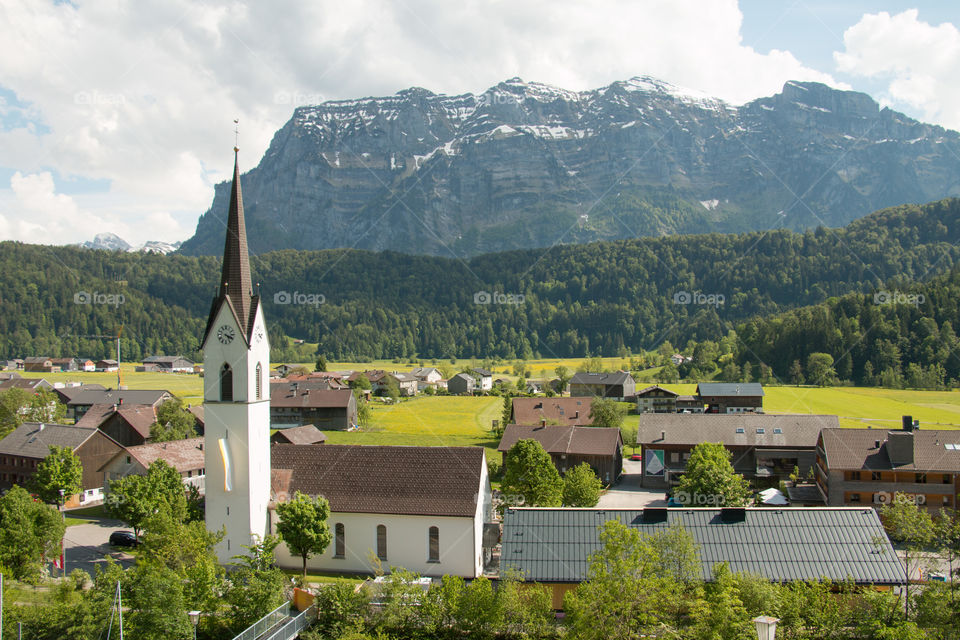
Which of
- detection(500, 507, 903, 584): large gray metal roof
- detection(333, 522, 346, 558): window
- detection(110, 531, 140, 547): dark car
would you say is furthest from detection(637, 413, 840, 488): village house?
detection(110, 531, 140, 547): dark car

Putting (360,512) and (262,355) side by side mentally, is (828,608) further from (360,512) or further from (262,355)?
(262,355)


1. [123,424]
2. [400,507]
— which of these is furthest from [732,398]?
[123,424]

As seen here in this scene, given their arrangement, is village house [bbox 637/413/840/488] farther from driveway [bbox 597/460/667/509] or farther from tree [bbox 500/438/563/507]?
tree [bbox 500/438/563/507]

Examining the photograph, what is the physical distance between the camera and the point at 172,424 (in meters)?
65.1

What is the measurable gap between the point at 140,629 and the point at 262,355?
14486 millimetres

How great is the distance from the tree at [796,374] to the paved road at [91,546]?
107874mm

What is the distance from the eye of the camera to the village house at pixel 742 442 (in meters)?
56.8

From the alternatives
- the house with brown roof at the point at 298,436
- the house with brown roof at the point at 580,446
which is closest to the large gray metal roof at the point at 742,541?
the house with brown roof at the point at 580,446

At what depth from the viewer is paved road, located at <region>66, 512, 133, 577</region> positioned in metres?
36.3

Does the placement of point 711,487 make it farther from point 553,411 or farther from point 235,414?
point 553,411

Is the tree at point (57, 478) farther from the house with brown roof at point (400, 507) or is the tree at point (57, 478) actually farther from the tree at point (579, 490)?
the tree at point (579, 490)

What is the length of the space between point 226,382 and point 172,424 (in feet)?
116

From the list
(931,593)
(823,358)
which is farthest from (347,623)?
(823,358)

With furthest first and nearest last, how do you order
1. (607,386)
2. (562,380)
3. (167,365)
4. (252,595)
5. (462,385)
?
(167,365) < (462,385) < (562,380) < (607,386) < (252,595)
